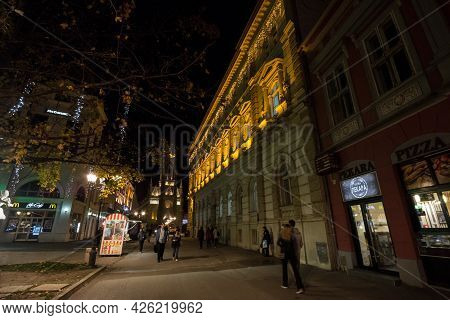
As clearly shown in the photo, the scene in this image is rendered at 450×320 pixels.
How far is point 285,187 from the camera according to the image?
13.6 meters

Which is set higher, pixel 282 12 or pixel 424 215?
pixel 282 12

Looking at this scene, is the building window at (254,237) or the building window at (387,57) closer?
the building window at (387,57)

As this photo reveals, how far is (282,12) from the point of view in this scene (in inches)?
610

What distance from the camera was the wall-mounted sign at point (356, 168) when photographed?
830 cm

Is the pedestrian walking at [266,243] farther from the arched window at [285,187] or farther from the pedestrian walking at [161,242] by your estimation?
the pedestrian walking at [161,242]

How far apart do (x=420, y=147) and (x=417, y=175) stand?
0.81 meters

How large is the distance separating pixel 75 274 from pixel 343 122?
12.3m

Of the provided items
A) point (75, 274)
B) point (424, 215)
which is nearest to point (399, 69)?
point (424, 215)

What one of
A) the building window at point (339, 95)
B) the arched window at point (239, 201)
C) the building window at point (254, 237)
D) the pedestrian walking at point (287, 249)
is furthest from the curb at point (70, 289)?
the arched window at point (239, 201)

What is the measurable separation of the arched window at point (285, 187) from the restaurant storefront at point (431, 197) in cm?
644

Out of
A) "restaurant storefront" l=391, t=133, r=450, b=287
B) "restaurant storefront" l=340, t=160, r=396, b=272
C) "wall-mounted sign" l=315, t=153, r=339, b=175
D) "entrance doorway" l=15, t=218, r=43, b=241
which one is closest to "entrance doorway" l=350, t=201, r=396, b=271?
"restaurant storefront" l=340, t=160, r=396, b=272

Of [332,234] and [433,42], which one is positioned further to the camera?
[332,234]

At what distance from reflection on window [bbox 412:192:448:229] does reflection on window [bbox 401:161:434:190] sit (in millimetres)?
284
